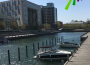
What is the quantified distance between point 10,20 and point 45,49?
7721cm

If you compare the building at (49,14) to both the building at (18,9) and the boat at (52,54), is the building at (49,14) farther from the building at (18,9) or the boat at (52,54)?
the boat at (52,54)

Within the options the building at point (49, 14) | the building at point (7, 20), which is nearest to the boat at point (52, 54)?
the building at point (7, 20)

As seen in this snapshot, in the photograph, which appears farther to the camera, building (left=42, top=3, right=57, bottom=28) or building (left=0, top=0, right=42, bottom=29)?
building (left=42, top=3, right=57, bottom=28)

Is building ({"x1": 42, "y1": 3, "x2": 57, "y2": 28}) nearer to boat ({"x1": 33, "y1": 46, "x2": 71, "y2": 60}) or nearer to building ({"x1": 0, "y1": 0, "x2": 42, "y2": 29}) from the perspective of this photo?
building ({"x1": 0, "y1": 0, "x2": 42, "y2": 29})

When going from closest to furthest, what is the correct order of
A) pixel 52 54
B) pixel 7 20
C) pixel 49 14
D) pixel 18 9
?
1. pixel 52 54
2. pixel 7 20
3. pixel 18 9
4. pixel 49 14

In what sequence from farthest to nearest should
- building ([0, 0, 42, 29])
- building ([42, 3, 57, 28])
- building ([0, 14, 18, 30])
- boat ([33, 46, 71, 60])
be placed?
building ([42, 3, 57, 28]) < building ([0, 0, 42, 29]) < building ([0, 14, 18, 30]) < boat ([33, 46, 71, 60])

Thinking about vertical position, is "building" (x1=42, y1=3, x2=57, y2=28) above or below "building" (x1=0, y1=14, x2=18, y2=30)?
above

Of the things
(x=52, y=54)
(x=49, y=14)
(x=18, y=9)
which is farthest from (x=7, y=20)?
(x=49, y=14)

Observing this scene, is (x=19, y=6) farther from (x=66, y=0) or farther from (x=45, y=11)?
(x=66, y=0)

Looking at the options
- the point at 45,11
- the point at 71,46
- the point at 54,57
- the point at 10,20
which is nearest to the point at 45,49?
the point at 54,57

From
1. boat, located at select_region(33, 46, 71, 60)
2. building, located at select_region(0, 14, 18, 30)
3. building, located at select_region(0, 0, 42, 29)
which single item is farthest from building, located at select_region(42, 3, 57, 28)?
boat, located at select_region(33, 46, 71, 60)

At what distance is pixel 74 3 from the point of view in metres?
13.4

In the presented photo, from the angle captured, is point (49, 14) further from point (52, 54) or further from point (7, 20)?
point (52, 54)

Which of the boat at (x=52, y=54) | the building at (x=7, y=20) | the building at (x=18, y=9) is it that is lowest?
the boat at (x=52, y=54)
